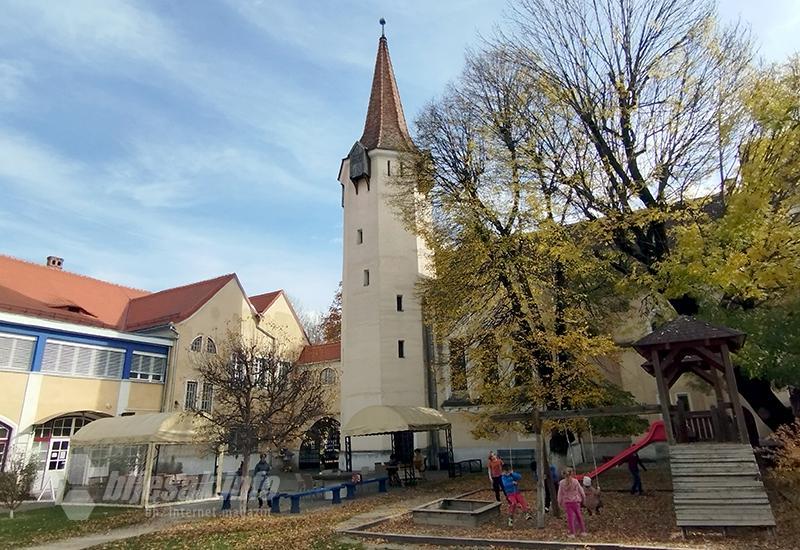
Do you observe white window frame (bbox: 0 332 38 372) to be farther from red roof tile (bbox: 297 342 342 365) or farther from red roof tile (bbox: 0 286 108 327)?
red roof tile (bbox: 297 342 342 365)

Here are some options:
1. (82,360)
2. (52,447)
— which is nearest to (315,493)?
(52,447)

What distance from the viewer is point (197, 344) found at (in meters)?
30.6

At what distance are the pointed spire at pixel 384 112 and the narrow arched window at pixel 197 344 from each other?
1461 centimetres

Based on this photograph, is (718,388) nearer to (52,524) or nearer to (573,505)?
(573,505)

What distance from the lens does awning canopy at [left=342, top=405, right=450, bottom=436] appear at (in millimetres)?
19641

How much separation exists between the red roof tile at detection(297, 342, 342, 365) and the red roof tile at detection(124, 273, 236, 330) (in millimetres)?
7423

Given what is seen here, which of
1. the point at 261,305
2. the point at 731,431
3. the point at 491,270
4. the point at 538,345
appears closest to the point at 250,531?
the point at 538,345

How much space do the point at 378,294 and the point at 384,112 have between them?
11.5 metres

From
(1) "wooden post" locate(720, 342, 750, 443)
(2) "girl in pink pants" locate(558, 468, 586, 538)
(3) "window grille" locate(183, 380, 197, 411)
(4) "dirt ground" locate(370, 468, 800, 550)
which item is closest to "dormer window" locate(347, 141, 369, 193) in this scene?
(3) "window grille" locate(183, 380, 197, 411)

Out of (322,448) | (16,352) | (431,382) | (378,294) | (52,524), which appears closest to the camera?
(52,524)

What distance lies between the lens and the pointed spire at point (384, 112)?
30.1 meters

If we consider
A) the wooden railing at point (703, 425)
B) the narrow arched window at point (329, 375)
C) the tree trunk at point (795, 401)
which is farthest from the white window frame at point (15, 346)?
the tree trunk at point (795, 401)

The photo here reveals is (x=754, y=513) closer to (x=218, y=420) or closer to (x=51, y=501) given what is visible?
(x=218, y=420)

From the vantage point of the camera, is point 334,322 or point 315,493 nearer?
point 315,493
